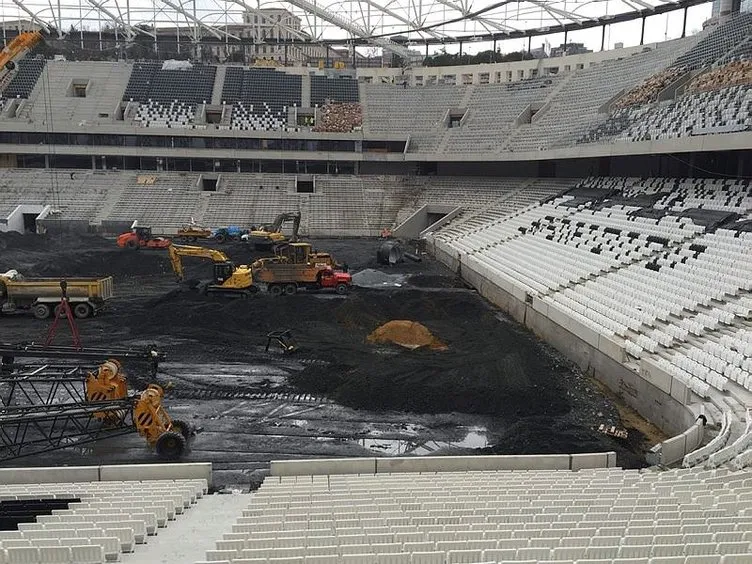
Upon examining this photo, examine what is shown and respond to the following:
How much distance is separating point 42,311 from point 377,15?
37326 millimetres

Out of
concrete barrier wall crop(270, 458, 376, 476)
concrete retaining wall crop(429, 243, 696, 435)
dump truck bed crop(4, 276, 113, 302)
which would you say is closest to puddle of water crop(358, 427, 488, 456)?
concrete barrier wall crop(270, 458, 376, 476)

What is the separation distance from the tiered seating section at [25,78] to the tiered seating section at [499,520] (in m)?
52.9

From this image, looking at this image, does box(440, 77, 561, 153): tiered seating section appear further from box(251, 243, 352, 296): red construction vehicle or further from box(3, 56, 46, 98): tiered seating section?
box(3, 56, 46, 98): tiered seating section

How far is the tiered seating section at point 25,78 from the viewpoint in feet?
167

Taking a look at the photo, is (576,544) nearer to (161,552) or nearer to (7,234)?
(161,552)

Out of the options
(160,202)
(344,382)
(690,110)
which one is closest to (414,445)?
(344,382)

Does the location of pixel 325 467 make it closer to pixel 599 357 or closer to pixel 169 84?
pixel 599 357

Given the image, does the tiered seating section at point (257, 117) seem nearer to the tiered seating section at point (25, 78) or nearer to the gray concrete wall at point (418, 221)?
the gray concrete wall at point (418, 221)

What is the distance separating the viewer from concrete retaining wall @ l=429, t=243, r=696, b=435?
13867mm

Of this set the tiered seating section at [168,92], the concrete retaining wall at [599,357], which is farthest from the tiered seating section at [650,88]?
the tiered seating section at [168,92]

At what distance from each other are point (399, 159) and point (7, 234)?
91.3 ft

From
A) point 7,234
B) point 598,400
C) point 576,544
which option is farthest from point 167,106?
point 576,544

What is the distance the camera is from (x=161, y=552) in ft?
21.0

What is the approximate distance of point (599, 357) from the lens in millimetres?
17219
